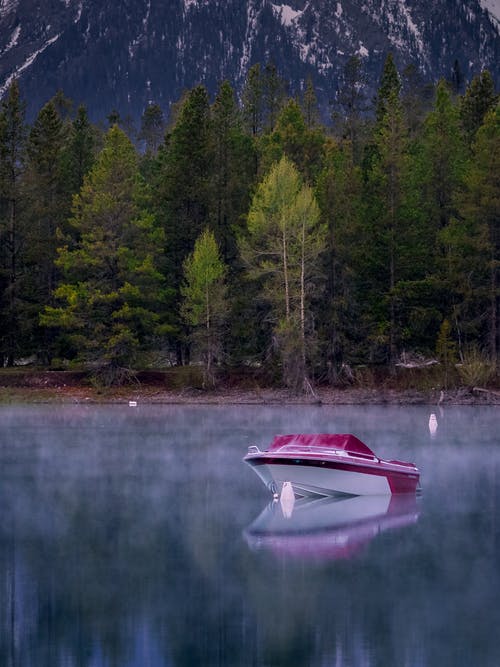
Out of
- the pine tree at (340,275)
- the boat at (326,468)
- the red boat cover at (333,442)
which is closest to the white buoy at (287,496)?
the boat at (326,468)

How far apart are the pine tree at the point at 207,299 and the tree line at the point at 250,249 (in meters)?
0.11

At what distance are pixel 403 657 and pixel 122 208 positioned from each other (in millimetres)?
58899

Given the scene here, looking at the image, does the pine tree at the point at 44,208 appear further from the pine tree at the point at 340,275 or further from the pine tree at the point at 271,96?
the pine tree at the point at 271,96

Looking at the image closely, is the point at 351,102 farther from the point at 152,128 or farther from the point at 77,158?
the point at 77,158

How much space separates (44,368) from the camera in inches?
3004

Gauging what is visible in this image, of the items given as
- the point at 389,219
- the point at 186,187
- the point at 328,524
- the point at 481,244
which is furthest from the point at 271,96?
the point at 328,524

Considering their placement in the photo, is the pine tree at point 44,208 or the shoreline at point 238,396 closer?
the shoreline at point 238,396

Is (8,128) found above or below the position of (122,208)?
above

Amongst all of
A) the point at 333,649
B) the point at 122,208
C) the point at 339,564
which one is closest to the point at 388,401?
the point at 122,208

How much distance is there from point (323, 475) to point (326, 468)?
0.25 metres

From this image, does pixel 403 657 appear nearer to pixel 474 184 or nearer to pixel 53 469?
pixel 53 469

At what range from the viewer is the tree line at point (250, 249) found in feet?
237

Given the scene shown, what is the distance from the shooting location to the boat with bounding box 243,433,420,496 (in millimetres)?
32250

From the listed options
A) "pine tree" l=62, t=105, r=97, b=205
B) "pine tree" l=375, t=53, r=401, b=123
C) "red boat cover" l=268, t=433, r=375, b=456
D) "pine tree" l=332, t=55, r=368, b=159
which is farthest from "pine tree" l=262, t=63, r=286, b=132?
"red boat cover" l=268, t=433, r=375, b=456
